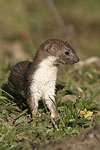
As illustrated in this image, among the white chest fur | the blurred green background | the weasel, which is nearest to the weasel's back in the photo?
the weasel

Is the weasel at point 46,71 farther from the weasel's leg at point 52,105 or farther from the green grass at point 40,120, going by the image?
the green grass at point 40,120

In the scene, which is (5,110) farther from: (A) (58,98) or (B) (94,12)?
(B) (94,12)

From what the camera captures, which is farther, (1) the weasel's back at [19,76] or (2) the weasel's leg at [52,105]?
(1) the weasel's back at [19,76]

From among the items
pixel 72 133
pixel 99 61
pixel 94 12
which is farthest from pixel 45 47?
pixel 94 12

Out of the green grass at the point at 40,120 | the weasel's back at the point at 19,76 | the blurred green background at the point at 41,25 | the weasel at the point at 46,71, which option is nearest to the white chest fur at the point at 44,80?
the weasel at the point at 46,71

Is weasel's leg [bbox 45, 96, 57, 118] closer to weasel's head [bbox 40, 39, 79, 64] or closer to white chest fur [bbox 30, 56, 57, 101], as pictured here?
white chest fur [bbox 30, 56, 57, 101]

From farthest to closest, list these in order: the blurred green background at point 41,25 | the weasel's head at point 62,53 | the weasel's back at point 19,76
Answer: the blurred green background at point 41,25, the weasel's back at point 19,76, the weasel's head at point 62,53

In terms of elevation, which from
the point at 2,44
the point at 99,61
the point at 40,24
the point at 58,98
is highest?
the point at 40,24

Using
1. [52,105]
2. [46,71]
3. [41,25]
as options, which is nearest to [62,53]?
[46,71]
